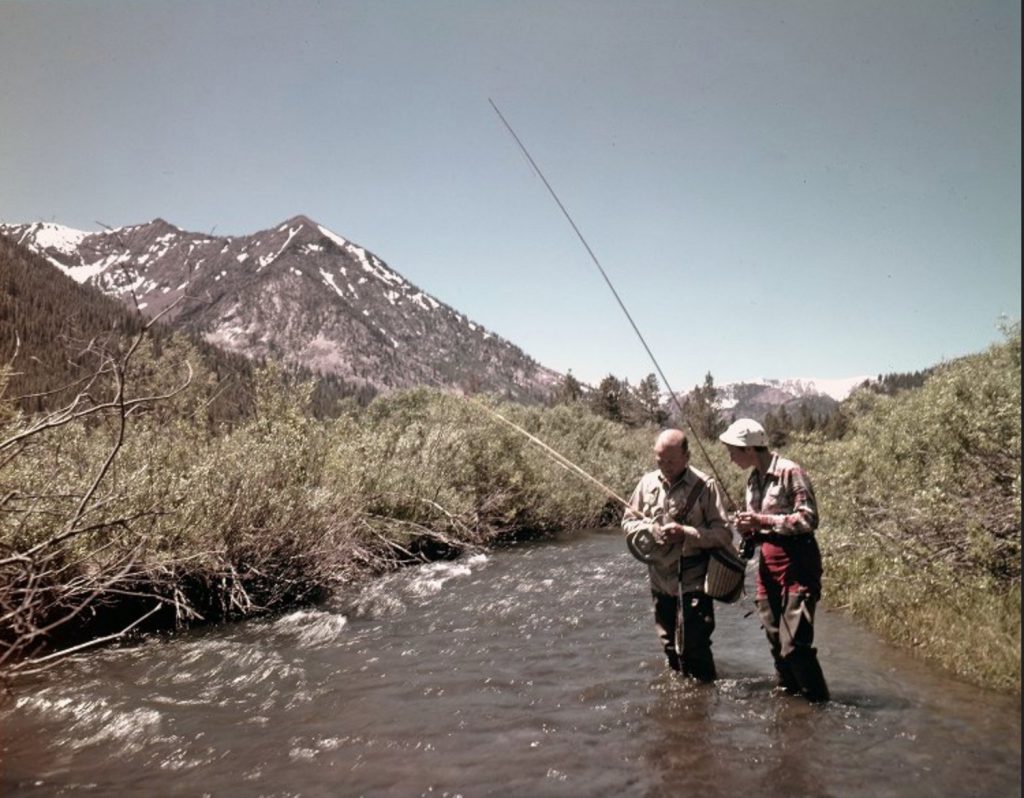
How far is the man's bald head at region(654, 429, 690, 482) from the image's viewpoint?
548 cm

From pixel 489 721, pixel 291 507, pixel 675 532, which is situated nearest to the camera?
pixel 675 532

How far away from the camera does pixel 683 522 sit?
551cm

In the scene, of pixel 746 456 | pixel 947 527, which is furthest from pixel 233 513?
pixel 947 527

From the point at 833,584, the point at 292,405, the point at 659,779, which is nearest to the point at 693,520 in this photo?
the point at 659,779

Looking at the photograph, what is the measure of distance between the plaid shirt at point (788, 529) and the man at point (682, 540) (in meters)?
0.36

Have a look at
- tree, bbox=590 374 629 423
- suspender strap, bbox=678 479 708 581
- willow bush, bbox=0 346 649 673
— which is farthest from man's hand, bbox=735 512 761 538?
tree, bbox=590 374 629 423

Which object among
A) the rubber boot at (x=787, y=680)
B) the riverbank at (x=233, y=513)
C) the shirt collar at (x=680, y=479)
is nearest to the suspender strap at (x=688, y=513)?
the shirt collar at (x=680, y=479)

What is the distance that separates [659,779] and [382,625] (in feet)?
16.9

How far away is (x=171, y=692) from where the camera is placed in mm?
6133

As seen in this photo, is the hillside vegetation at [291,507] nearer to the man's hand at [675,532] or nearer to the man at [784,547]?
the man at [784,547]

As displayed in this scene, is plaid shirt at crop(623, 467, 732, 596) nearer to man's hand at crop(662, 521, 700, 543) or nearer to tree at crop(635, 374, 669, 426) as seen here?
man's hand at crop(662, 521, 700, 543)

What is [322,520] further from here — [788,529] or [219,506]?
[788,529]

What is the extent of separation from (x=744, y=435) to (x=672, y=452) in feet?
1.93

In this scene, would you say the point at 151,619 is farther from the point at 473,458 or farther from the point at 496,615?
the point at 473,458
